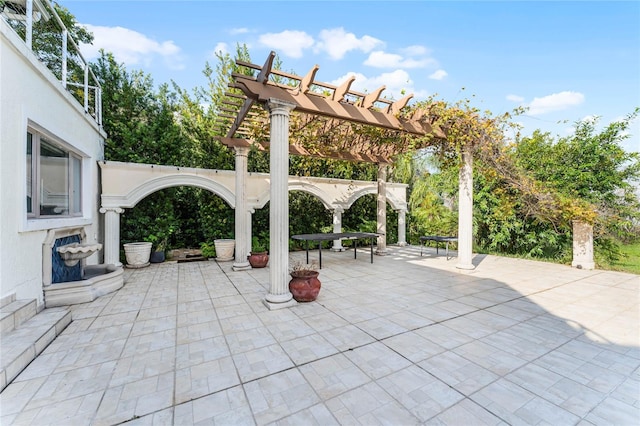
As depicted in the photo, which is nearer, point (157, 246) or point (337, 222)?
point (157, 246)

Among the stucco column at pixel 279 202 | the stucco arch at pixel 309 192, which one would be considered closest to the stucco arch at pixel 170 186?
the stucco arch at pixel 309 192

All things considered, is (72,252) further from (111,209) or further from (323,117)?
(323,117)

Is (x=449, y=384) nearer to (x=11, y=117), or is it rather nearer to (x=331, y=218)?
(x=11, y=117)

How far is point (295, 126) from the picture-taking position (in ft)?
20.8

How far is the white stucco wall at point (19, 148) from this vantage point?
9.94ft

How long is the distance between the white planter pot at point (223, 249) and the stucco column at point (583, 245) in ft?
31.5

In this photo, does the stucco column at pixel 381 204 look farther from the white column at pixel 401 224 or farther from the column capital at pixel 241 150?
the column capital at pixel 241 150

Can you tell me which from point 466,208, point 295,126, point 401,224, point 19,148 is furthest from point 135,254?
point 401,224

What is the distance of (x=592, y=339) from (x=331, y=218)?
8.93 metres

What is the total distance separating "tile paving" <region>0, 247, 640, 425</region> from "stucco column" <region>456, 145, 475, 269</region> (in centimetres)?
172

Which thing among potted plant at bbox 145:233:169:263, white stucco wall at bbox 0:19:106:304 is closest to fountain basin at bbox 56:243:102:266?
white stucco wall at bbox 0:19:106:304

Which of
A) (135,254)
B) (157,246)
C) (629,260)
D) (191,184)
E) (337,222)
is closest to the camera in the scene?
(135,254)

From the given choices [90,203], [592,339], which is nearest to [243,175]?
[90,203]

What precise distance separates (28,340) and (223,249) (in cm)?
529
